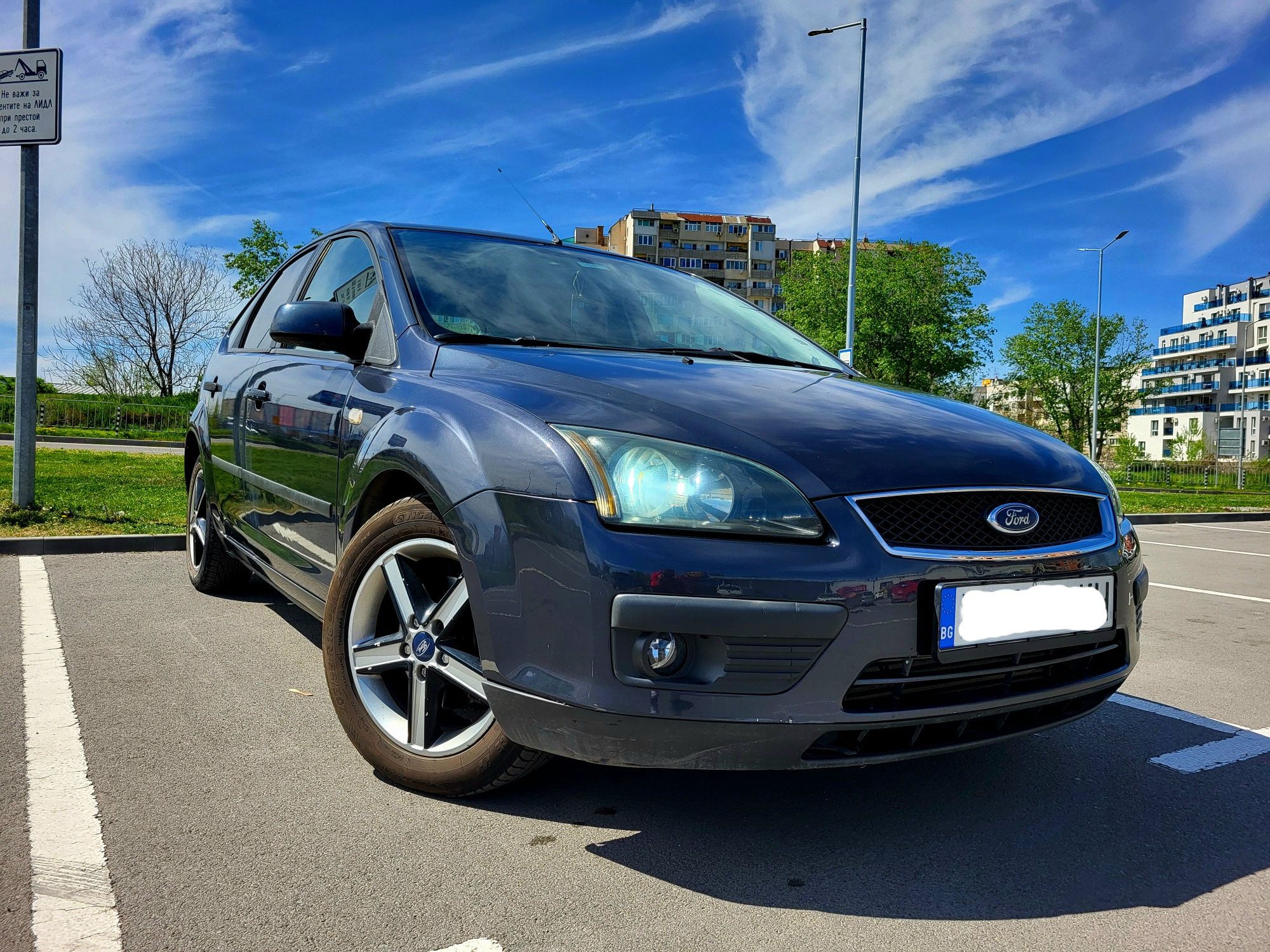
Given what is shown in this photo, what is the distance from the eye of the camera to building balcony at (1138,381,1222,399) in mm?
101438

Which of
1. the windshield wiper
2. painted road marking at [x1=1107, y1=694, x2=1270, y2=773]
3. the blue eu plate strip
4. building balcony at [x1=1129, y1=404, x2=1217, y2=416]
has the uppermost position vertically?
building balcony at [x1=1129, y1=404, x2=1217, y2=416]

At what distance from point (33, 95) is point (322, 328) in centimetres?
617

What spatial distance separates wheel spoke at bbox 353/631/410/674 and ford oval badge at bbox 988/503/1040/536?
1401mm

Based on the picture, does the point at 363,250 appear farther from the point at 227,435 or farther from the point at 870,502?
the point at 870,502

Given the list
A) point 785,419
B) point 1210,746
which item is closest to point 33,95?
point 785,419

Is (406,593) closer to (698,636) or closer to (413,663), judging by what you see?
(413,663)

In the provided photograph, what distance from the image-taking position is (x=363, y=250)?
339 cm

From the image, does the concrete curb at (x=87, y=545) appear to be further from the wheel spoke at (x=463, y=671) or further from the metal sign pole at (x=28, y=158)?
the wheel spoke at (x=463, y=671)

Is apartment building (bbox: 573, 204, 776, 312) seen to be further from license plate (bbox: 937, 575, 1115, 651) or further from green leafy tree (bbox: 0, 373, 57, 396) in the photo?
license plate (bbox: 937, 575, 1115, 651)

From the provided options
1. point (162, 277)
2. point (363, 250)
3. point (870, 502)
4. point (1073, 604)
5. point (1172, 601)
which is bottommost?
point (1172, 601)

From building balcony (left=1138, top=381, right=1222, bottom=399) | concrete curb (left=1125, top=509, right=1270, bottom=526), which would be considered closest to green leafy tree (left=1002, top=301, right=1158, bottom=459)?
building balcony (left=1138, top=381, right=1222, bottom=399)

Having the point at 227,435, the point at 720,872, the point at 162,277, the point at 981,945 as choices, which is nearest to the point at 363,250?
the point at 227,435

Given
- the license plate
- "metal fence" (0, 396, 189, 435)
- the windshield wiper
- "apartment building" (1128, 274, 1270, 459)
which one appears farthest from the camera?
"apartment building" (1128, 274, 1270, 459)

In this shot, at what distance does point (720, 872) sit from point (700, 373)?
4.05ft
